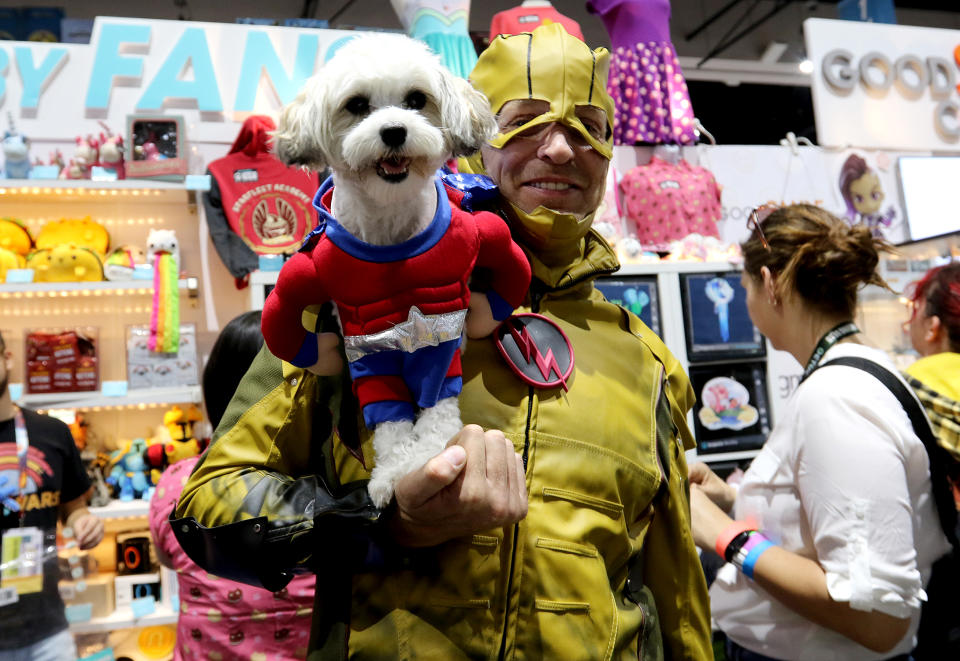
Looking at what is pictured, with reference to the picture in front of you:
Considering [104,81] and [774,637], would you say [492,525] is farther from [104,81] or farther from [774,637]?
[104,81]

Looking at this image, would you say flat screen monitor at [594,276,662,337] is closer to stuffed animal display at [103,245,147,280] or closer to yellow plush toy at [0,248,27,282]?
stuffed animal display at [103,245,147,280]

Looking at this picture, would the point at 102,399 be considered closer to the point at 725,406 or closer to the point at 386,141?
the point at 725,406

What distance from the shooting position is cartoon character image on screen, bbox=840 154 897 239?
4309 millimetres

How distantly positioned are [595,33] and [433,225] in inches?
281

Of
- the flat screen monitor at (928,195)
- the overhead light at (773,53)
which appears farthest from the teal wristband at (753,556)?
the overhead light at (773,53)

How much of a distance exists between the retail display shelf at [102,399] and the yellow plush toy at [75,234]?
612 mm

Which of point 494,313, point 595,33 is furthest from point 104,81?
point 595,33

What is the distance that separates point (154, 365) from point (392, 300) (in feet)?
8.69

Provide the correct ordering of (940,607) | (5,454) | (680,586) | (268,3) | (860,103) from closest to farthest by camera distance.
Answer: (680,586) → (940,607) → (5,454) → (860,103) → (268,3)

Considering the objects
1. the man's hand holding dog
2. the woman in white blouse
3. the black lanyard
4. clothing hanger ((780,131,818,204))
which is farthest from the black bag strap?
clothing hanger ((780,131,818,204))

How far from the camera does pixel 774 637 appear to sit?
4.88 ft

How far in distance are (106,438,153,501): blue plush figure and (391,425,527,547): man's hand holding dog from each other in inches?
95.7

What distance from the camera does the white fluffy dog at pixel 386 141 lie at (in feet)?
2.54

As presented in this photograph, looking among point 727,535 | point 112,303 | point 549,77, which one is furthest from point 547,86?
point 112,303
